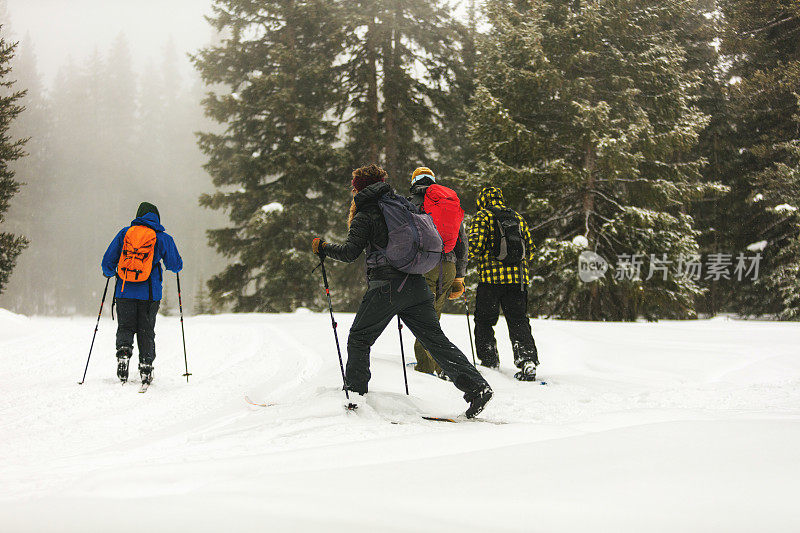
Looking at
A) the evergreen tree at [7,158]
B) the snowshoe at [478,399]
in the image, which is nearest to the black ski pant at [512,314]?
the snowshoe at [478,399]

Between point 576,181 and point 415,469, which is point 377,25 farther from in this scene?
point 415,469

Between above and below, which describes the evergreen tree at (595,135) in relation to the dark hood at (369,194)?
above

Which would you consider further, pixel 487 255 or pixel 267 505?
pixel 487 255

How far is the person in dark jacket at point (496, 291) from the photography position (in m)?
6.37

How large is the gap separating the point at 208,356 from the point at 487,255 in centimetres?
436

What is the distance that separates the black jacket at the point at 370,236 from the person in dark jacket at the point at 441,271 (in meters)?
1.62

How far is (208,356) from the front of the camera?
7.99m

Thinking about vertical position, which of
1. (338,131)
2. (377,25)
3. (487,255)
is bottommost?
(487,255)

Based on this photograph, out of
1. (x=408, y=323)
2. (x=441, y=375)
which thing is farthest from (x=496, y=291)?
(x=408, y=323)

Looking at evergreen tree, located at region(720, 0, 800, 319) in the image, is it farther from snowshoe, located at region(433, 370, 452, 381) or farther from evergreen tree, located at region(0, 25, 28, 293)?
evergreen tree, located at region(0, 25, 28, 293)

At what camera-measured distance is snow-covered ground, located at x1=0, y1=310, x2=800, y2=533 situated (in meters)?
2.10

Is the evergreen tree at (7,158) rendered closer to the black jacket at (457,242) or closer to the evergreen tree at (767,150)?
the black jacket at (457,242)

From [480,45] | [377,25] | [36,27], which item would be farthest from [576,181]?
[36,27]

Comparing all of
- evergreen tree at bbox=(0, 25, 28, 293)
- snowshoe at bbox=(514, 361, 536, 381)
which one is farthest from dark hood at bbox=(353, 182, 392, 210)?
evergreen tree at bbox=(0, 25, 28, 293)
